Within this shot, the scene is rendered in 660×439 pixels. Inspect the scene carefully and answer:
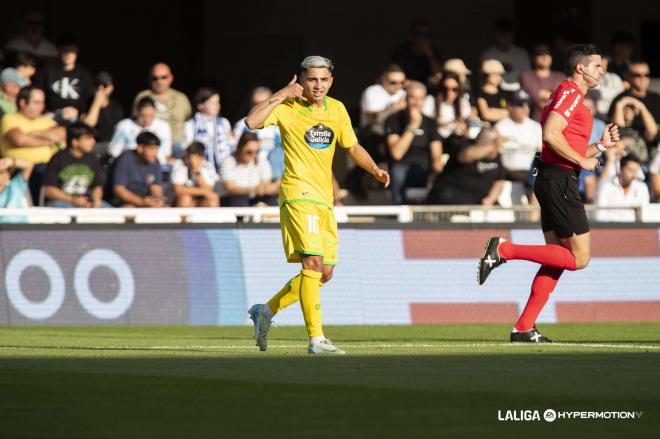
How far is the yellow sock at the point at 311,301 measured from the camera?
11.9 metres

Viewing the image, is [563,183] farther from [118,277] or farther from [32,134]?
[32,134]

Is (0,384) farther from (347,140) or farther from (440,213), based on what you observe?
(440,213)

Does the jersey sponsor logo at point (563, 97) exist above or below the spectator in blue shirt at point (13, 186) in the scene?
above

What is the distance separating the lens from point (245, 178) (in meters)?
19.4

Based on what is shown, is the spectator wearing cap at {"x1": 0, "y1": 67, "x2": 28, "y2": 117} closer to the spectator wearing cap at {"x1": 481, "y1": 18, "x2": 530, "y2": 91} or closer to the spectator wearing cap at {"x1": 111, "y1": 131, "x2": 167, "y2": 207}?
the spectator wearing cap at {"x1": 111, "y1": 131, "x2": 167, "y2": 207}

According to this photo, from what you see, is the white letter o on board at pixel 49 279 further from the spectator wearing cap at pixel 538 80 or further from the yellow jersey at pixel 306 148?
the spectator wearing cap at pixel 538 80

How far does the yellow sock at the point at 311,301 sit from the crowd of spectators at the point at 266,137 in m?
7.16

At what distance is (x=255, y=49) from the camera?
23938mm

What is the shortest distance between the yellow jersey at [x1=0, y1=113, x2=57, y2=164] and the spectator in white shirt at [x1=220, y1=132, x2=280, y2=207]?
2.21 metres

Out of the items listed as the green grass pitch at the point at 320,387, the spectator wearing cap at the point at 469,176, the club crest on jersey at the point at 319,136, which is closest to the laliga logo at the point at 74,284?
the green grass pitch at the point at 320,387

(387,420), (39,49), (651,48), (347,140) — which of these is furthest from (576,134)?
(651,48)

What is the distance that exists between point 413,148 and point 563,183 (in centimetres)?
700

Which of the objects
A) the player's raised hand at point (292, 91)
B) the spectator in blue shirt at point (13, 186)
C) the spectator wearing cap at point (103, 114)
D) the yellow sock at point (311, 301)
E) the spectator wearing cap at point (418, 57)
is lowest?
the yellow sock at point (311, 301)

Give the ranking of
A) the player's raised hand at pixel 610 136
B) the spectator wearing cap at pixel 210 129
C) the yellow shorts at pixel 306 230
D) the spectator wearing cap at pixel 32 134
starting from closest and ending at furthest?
the yellow shorts at pixel 306 230 < the player's raised hand at pixel 610 136 < the spectator wearing cap at pixel 32 134 < the spectator wearing cap at pixel 210 129
